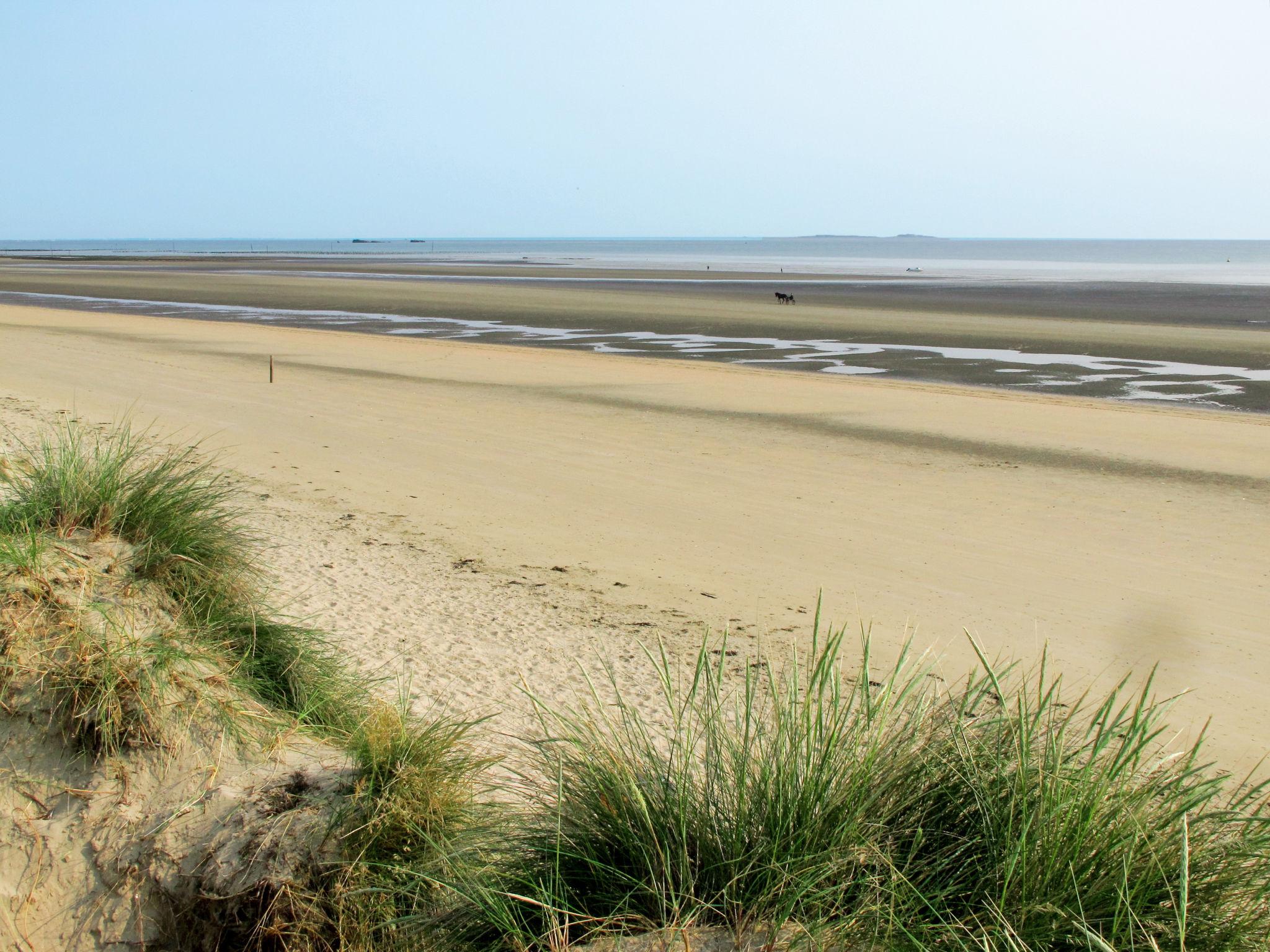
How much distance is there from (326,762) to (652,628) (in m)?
2.94

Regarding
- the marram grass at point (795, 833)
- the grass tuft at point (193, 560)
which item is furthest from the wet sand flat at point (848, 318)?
the marram grass at point (795, 833)

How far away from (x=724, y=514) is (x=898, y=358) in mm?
15101

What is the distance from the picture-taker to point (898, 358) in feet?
77.4

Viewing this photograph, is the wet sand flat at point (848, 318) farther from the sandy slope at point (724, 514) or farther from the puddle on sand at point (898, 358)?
the sandy slope at point (724, 514)

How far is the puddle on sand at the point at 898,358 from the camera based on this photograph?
62.2 ft

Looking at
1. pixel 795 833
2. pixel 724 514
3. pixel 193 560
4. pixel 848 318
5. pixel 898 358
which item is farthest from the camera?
pixel 848 318

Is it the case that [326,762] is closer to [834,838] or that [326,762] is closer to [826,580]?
[834,838]

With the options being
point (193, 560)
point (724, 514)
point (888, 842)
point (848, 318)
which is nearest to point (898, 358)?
point (848, 318)

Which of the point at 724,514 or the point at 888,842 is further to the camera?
the point at 724,514

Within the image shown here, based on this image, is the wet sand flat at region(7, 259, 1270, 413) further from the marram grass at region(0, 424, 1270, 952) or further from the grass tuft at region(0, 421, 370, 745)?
the marram grass at region(0, 424, 1270, 952)

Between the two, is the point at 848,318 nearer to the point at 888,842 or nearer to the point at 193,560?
the point at 193,560

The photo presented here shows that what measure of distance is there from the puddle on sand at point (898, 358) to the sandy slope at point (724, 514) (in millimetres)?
2583

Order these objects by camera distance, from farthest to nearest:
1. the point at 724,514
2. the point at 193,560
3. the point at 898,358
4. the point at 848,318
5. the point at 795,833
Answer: the point at 848,318 → the point at 898,358 → the point at 724,514 → the point at 193,560 → the point at 795,833

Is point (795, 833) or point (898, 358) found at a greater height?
point (795, 833)
